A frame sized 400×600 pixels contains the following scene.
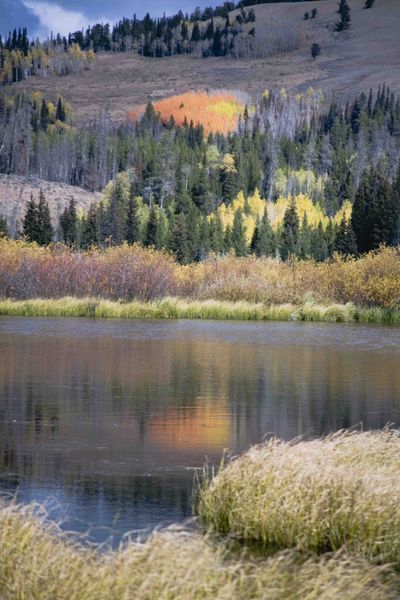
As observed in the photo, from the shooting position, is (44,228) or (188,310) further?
(44,228)

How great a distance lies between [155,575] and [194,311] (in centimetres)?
3929

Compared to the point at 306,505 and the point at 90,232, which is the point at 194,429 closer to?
the point at 306,505

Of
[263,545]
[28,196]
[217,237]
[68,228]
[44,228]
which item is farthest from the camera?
[28,196]

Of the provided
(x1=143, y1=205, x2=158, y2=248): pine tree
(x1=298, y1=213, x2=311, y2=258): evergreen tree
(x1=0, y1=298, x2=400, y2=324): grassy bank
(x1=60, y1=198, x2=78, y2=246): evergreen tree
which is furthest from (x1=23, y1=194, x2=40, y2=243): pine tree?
(x1=0, y1=298, x2=400, y2=324): grassy bank

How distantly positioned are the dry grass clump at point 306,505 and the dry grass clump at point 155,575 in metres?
0.81

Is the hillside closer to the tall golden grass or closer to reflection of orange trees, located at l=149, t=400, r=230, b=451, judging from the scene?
the tall golden grass

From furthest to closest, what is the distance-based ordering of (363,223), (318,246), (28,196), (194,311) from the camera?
(28,196) < (318,246) < (363,223) < (194,311)

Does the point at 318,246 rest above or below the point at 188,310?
above

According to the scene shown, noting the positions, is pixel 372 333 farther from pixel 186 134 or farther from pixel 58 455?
pixel 186 134

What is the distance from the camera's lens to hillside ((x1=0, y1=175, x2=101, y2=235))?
375 ft

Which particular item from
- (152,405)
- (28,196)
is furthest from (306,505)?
(28,196)

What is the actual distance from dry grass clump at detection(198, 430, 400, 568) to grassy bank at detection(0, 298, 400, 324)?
1407 inches

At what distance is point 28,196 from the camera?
122 meters

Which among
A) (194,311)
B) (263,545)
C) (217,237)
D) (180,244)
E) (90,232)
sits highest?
(90,232)
